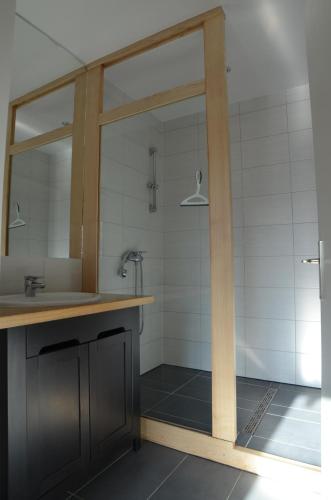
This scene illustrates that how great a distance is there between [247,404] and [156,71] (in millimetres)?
2357

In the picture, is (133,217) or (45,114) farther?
(133,217)

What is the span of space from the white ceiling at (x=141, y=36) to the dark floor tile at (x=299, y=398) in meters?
2.25

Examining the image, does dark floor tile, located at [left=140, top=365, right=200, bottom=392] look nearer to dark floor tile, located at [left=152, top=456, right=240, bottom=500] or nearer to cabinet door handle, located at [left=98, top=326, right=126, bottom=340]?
dark floor tile, located at [left=152, top=456, right=240, bottom=500]

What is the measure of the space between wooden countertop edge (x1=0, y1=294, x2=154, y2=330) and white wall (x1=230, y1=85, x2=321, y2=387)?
149cm

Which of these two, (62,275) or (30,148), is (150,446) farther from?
(30,148)

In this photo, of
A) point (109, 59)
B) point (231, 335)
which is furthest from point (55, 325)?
point (109, 59)

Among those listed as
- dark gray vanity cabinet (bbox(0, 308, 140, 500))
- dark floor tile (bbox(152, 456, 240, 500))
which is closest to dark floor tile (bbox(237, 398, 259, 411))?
dark floor tile (bbox(152, 456, 240, 500))

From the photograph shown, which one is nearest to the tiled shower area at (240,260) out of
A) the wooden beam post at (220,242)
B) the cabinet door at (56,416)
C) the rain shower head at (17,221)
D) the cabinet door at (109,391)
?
the wooden beam post at (220,242)

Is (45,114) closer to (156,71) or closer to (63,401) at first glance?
(156,71)

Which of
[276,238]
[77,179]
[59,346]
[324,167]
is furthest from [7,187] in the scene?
[276,238]

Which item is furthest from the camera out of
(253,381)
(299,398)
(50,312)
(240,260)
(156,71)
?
(240,260)

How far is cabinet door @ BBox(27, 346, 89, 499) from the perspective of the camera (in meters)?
1.04

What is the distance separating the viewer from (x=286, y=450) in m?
1.55

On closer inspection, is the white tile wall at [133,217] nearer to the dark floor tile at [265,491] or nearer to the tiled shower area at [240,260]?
the tiled shower area at [240,260]
